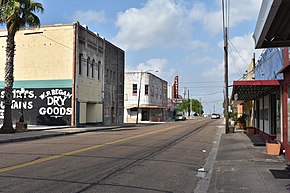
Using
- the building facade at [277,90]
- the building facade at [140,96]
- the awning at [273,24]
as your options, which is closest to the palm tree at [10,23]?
the building facade at [277,90]

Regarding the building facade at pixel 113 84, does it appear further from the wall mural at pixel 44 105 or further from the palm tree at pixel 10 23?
the palm tree at pixel 10 23

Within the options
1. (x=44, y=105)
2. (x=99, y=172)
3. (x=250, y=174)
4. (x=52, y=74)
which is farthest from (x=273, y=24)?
(x=44, y=105)

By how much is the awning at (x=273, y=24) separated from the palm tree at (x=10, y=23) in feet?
70.2

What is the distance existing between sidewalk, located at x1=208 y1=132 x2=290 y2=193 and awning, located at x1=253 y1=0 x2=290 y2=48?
10.7ft

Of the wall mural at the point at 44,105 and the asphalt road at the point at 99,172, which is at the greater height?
the wall mural at the point at 44,105

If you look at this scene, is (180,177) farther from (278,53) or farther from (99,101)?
(99,101)

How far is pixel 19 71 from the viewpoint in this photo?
3731 cm

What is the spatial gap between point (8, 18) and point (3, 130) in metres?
7.97

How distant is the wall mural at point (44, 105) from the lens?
118 feet

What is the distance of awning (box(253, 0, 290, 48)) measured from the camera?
548cm

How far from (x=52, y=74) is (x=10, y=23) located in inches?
437

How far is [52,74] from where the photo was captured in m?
36.3

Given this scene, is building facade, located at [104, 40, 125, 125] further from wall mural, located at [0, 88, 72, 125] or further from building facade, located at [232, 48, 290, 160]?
building facade, located at [232, 48, 290, 160]

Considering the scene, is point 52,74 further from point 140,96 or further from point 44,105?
point 140,96
